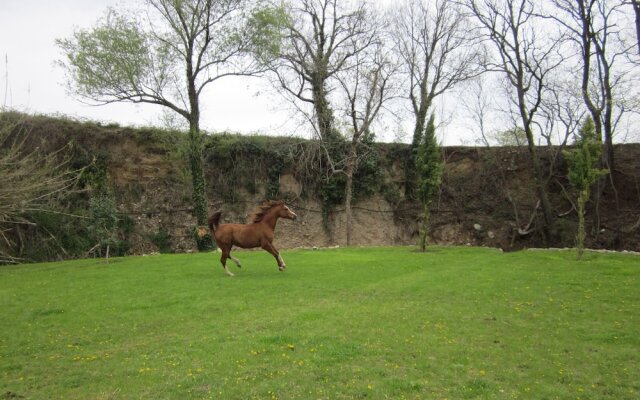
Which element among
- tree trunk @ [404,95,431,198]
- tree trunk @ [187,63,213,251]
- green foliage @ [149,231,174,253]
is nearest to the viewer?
tree trunk @ [187,63,213,251]

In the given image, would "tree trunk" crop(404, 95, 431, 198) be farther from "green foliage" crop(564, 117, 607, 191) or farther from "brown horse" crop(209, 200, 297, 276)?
"brown horse" crop(209, 200, 297, 276)

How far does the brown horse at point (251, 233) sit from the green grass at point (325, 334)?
2.97 ft

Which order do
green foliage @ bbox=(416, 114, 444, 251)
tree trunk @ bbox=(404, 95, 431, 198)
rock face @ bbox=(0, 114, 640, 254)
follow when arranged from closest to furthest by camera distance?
green foliage @ bbox=(416, 114, 444, 251), rock face @ bbox=(0, 114, 640, 254), tree trunk @ bbox=(404, 95, 431, 198)

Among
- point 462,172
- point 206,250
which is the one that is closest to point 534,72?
point 462,172

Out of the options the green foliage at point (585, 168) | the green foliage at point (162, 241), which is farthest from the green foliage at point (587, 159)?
the green foliage at point (162, 241)

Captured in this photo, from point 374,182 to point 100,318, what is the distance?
24203 mm

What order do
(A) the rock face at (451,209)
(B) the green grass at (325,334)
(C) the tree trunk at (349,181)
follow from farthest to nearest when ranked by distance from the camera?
(C) the tree trunk at (349,181) < (A) the rock face at (451,209) < (B) the green grass at (325,334)

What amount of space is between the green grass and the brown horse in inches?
35.6

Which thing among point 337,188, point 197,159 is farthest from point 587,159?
point 197,159

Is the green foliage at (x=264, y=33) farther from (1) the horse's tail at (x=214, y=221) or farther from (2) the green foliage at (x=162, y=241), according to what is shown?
(1) the horse's tail at (x=214, y=221)

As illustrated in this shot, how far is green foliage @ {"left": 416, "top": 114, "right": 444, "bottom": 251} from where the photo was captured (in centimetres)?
2317

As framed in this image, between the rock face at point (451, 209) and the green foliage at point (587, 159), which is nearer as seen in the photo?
the green foliage at point (587, 159)

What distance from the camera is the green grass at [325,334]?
6.30 metres

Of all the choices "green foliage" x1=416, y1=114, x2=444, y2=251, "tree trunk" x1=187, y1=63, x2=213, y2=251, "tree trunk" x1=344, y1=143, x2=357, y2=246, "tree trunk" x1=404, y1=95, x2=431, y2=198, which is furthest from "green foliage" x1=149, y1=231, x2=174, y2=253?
"tree trunk" x1=404, y1=95, x2=431, y2=198
